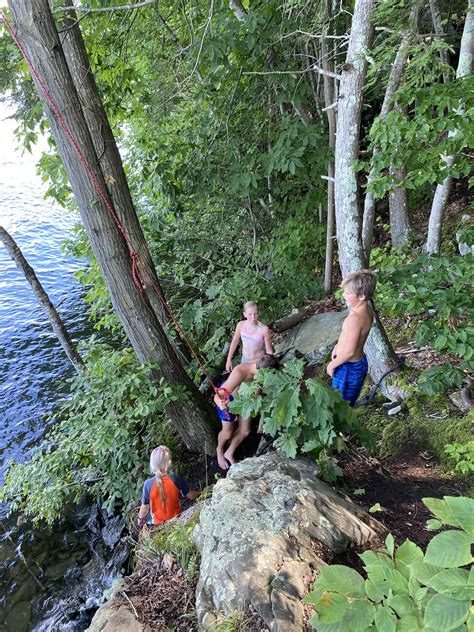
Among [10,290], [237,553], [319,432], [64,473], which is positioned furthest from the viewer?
[10,290]

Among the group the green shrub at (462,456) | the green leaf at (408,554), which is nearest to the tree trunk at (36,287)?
the green shrub at (462,456)

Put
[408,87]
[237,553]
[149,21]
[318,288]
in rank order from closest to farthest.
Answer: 1. [237,553]
2. [408,87]
3. [149,21]
4. [318,288]

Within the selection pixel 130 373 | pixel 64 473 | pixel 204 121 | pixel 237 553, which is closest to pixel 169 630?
pixel 237 553

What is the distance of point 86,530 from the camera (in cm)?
576

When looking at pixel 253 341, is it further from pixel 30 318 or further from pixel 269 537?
pixel 30 318

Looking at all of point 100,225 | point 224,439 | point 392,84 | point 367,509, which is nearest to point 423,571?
point 367,509

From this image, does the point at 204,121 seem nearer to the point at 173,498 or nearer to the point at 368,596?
the point at 173,498

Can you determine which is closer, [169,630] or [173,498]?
[169,630]

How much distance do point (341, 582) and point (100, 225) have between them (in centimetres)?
341

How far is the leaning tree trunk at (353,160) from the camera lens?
375 cm

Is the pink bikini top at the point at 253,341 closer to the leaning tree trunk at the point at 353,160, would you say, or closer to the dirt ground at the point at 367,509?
the leaning tree trunk at the point at 353,160

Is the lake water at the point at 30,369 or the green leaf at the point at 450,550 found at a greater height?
the green leaf at the point at 450,550

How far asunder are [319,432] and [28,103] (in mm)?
5359

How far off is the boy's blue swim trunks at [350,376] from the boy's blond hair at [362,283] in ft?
2.12
